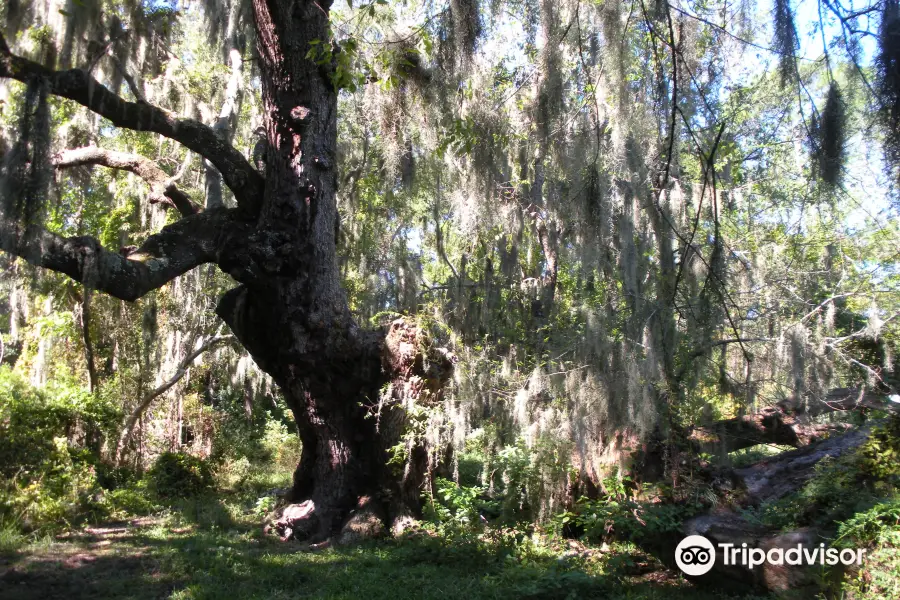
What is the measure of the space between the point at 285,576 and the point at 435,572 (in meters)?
1.22

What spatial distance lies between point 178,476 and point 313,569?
515 centimetres

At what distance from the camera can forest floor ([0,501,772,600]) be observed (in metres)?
4.60

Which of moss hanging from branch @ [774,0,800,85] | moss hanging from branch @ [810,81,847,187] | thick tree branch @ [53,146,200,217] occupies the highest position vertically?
thick tree branch @ [53,146,200,217]

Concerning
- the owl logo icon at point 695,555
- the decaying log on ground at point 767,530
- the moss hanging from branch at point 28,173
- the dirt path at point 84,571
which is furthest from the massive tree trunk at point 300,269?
the decaying log on ground at point 767,530

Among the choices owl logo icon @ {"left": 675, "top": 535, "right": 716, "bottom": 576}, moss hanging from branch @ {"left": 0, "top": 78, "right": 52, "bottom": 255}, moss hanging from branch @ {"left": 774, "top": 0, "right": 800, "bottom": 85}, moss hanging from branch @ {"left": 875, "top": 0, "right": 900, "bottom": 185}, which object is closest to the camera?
moss hanging from branch @ {"left": 875, "top": 0, "right": 900, "bottom": 185}

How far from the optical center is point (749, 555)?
16.7ft

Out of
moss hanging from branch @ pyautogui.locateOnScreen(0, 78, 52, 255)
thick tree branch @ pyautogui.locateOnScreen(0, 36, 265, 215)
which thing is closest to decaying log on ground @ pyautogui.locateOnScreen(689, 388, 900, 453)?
thick tree branch @ pyautogui.locateOnScreen(0, 36, 265, 215)

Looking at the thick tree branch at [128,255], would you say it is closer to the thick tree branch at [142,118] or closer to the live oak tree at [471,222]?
the live oak tree at [471,222]

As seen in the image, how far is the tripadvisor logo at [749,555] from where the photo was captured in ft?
14.5

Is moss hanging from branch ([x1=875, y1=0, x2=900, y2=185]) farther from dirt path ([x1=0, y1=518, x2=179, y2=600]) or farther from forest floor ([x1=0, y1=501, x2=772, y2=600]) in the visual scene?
dirt path ([x1=0, y1=518, x2=179, y2=600])

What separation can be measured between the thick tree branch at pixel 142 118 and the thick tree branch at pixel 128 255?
342 millimetres

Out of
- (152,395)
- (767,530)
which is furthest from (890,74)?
(152,395)

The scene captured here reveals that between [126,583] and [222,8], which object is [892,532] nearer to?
[126,583]

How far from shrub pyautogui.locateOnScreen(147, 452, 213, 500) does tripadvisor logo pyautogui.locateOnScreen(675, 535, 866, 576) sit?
693 cm
